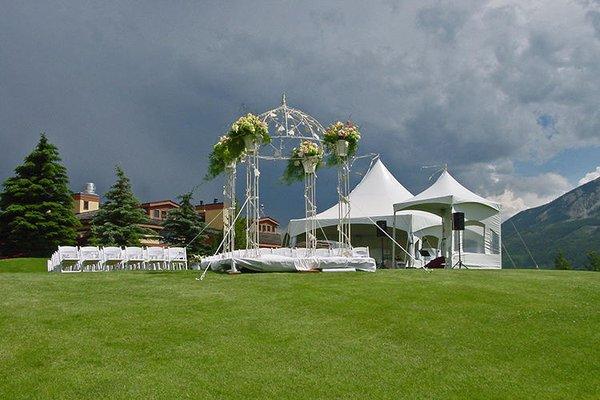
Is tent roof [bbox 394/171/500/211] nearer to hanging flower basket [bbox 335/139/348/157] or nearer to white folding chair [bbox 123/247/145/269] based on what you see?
hanging flower basket [bbox 335/139/348/157]

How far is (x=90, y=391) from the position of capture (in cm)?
526

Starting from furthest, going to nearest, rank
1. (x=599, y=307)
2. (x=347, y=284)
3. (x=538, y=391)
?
(x=347, y=284)
(x=599, y=307)
(x=538, y=391)

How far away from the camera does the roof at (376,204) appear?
25.7m

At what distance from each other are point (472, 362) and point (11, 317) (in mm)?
5468

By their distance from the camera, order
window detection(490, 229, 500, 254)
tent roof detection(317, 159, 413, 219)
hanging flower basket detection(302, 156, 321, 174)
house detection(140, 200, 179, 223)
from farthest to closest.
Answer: house detection(140, 200, 179, 223) < tent roof detection(317, 159, 413, 219) < window detection(490, 229, 500, 254) < hanging flower basket detection(302, 156, 321, 174)

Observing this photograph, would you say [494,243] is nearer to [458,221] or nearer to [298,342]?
[458,221]

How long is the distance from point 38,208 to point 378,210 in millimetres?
16378

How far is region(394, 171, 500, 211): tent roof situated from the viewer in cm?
2143

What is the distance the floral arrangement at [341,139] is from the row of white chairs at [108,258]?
6214 millimetres

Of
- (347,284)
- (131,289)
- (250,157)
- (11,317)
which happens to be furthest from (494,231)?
(11,317)

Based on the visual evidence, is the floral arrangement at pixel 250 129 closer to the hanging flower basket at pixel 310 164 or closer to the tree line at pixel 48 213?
the hanging flower basket at pixel 310 164

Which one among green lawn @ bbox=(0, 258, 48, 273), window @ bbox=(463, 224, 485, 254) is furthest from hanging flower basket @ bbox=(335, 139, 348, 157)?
window @ bbox=(463, 224, 485, 254)

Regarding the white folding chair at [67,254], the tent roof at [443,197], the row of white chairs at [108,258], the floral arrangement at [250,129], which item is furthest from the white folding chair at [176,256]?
the tent roof at [443,197]

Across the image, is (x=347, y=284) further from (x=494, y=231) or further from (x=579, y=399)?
(x=494, y=231)
